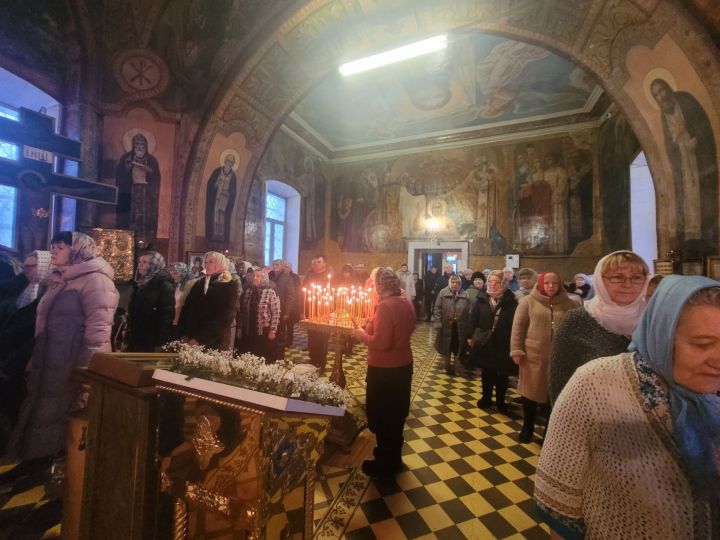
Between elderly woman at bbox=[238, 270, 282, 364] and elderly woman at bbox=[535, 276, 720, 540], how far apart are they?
394cm

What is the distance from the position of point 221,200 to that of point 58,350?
510 cm

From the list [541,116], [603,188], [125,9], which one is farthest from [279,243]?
[603,188]

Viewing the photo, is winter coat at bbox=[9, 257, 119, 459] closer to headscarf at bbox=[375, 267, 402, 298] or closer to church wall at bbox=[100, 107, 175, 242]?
headscarf at bbox=[375, 267, 402, 298]

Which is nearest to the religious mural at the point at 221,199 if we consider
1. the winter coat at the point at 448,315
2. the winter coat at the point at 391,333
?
the winter coat at the point at 448,315

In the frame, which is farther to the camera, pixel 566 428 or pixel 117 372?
pixel 117 372

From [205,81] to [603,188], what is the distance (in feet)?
40.0

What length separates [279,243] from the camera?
12.6 m

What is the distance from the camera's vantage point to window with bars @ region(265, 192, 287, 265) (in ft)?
38.8

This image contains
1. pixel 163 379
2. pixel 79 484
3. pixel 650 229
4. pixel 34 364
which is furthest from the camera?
pixel 650 229

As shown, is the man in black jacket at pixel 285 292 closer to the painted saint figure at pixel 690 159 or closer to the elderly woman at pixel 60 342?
the elderly woman at pixel 60 342

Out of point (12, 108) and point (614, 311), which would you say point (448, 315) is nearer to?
point (614, 311)

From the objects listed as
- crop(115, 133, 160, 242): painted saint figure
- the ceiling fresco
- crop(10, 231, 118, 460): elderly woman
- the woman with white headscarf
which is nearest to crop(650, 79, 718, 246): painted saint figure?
the ceiling fresco

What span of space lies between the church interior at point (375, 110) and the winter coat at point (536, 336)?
0.73 meters

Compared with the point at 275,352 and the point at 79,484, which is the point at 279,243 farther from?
the point at 79,484
